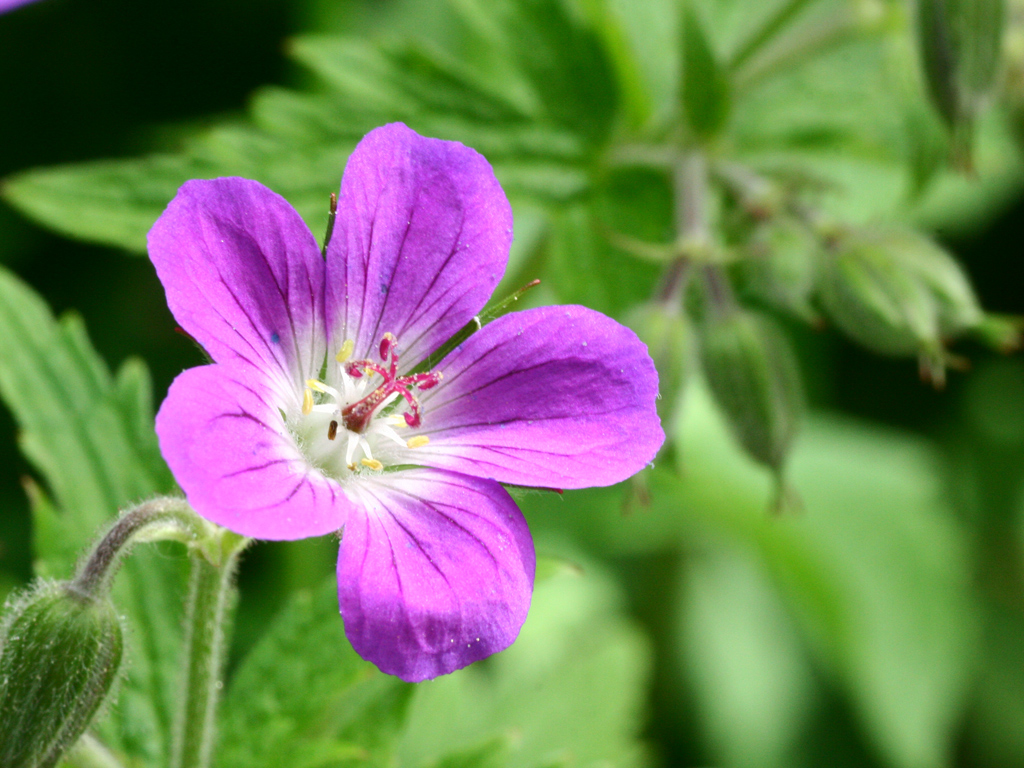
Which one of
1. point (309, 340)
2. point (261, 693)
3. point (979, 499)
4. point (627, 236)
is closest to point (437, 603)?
point (309, 340)

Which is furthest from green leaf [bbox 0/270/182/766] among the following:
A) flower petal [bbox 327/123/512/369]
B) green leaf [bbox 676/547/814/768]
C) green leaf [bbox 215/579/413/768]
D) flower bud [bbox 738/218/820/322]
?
green leaf [bbox 676/547/814/768]

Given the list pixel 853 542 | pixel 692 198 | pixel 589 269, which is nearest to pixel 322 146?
pixel 589 269

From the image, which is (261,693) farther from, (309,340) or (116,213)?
(116,213)

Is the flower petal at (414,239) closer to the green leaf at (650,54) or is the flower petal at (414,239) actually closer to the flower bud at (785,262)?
the flower bud at (785,262)

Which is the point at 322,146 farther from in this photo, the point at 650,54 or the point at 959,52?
the point at 959,52

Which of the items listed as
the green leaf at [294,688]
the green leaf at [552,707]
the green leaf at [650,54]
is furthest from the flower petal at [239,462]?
the green leaf at [650,54]
